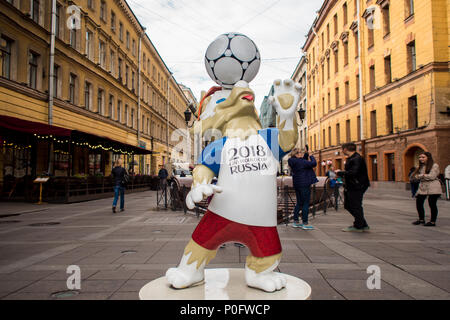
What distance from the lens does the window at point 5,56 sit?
13.4 m

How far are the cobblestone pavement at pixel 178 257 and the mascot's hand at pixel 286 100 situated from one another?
1595mm

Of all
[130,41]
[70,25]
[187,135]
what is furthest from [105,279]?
[130,41]

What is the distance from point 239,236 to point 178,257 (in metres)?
2.12

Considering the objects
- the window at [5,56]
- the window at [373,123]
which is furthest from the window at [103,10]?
the window at [373,123]

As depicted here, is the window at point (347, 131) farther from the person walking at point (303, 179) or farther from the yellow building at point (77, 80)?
the person walking at point (303, 179)

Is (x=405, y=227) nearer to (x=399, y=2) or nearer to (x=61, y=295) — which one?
(x=61, y=295)

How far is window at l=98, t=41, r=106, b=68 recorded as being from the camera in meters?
22.2

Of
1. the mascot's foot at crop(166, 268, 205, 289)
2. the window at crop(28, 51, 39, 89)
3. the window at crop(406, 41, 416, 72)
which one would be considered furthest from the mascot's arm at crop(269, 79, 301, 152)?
the window at crop(406, 41, 416, 72)

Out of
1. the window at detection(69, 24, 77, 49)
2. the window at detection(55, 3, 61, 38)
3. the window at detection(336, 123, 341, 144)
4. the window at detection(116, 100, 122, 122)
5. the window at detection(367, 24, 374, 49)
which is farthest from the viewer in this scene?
the window at detection(336, 123, 341, 144)

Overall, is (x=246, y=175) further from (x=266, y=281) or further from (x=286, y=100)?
(x=266, y=281)

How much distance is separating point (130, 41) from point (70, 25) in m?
10.9

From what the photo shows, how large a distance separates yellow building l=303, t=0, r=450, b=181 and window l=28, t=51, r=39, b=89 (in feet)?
65.5

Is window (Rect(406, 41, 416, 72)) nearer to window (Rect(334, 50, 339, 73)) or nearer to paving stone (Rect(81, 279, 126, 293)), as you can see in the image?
window (Rect(334, 50, 339, 73))

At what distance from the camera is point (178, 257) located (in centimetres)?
442
